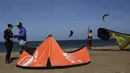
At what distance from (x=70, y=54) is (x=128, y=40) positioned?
8.13 m

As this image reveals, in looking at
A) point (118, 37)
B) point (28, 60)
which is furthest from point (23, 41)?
point (118, 37)

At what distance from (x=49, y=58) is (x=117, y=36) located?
31.0 feet

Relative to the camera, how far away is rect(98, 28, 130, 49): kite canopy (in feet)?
55.2

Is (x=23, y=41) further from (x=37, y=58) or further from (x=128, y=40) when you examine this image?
(x=128, y=40)

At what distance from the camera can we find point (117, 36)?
56.6 feet

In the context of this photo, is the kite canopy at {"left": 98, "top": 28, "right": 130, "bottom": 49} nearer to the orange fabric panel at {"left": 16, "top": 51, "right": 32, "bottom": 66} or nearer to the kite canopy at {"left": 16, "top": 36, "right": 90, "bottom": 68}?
the kite canopy at {"left": 16, "top": 36, "right": 90, "bottom": 68}

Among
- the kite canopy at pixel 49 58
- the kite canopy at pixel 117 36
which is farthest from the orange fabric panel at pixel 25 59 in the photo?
the kite canopy at pixel 117 36

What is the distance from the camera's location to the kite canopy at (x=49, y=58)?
29.2 feet

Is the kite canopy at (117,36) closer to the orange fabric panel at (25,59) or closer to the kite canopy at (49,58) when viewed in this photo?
the kite canopy at (49,58)

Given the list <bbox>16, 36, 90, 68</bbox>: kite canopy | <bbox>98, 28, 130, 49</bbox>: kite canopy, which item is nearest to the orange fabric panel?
<bbox>16, 36, 90, 68</bbox>: kite canopy

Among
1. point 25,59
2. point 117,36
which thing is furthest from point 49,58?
point 117,36

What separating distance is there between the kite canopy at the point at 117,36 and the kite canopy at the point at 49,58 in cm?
766

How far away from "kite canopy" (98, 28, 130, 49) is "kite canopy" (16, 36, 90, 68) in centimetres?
766

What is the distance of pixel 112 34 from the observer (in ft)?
57.5
